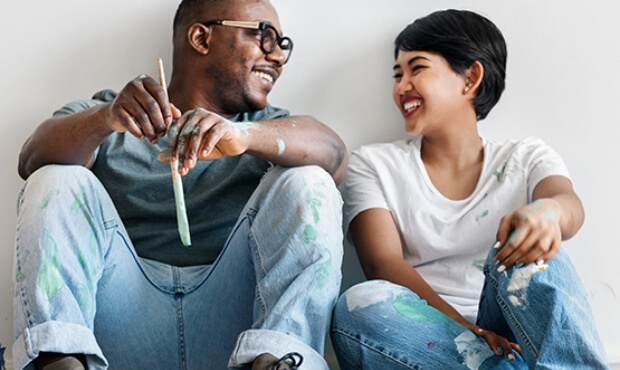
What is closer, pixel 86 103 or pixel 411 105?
pixel 86 103

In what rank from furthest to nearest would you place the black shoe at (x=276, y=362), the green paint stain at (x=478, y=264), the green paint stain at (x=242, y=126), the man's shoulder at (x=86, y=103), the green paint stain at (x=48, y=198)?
the green paint stain at (x=478, y=264) < the man's shoulder at (x=86, y=103) < the green paint stain at (x=242, y=126) < the green paint stain at (x=48, y=198) < the black shoe at (x=276, y=362)

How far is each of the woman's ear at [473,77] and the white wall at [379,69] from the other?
0.16 metres

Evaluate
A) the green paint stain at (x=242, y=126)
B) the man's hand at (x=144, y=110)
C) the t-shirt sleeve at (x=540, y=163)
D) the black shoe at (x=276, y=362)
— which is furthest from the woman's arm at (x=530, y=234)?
the man's hand at (x=144, y=110)

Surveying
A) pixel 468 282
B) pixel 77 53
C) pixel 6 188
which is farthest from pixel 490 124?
pixel 6 188

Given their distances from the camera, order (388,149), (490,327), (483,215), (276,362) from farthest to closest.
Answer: (388,149)
(483,215)
(490,327)
(276,362)

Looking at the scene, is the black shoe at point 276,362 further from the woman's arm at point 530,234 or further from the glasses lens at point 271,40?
the glasses lens at point 271,40

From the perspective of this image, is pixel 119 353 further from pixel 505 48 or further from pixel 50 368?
pixel 505 48

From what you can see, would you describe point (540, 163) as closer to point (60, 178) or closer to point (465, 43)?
point (465, 43)

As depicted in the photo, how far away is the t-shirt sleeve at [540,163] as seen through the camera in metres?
1.71

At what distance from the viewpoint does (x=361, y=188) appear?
1775 mm

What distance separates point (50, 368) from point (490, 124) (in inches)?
49.1

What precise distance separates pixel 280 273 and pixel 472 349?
0.36 meters

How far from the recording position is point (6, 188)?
1.85 m

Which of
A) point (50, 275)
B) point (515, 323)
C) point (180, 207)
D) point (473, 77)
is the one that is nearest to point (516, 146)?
point (473, 77)
